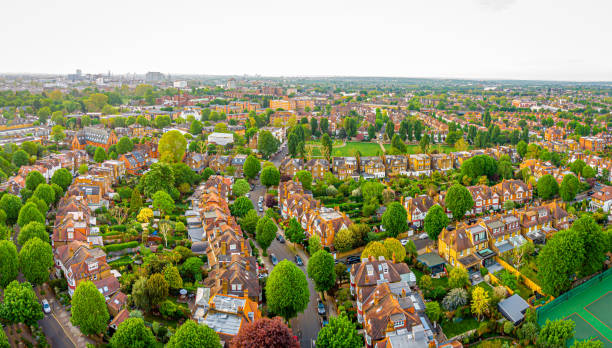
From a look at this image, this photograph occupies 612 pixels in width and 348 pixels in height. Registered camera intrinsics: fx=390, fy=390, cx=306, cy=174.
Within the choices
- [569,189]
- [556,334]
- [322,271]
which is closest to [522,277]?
Result: [556,334]

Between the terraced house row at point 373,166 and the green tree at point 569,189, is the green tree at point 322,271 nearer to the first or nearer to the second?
the terraced house row at point 373,166

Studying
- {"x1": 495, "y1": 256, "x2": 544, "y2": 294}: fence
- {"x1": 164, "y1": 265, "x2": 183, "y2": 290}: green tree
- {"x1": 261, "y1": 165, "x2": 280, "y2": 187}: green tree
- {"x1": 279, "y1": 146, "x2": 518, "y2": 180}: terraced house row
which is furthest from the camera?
{"x1": 279, "y1": 146, "x2": 518, "y2": 180}: terraced house row

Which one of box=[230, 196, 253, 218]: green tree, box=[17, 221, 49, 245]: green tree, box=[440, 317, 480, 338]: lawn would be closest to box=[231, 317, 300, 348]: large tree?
box=[440, 317, 480, 338]: lawn

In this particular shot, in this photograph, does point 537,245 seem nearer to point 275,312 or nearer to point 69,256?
point 275,312

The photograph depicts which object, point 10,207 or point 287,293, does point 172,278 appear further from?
point 10,207

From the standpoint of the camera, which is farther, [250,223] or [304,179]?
[304,179]

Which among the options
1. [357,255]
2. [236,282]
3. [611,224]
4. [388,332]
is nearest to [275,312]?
[236,282]

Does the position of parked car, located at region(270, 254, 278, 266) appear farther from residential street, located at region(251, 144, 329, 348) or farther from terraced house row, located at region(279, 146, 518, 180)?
terraced house row, located at region(279, 146, 518, 180)
